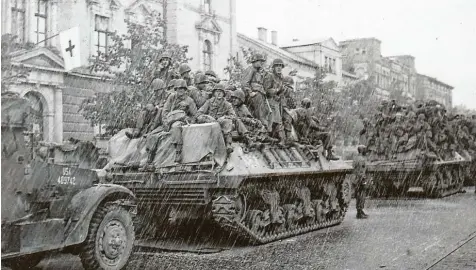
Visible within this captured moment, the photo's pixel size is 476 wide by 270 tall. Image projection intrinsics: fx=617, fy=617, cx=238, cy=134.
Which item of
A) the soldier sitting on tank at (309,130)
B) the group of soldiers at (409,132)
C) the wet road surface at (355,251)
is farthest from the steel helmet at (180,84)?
the group of soldiers at (409,132)

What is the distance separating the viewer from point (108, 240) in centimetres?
641

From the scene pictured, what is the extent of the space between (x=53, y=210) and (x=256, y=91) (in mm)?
4986

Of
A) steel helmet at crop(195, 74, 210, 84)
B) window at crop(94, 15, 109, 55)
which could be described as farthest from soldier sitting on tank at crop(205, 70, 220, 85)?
window at crop(94, 15, 109, 55)

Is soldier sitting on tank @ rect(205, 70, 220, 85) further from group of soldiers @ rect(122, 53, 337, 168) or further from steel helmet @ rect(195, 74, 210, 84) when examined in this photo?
steel helmet @ rect(195, 74, 210, 84)

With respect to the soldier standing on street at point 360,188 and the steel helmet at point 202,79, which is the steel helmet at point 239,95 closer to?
the steel helmet at point 202,79

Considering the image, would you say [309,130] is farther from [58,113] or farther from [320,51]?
[320,51]

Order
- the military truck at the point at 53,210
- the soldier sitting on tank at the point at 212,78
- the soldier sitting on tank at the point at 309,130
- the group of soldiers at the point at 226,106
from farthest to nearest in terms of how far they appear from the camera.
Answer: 1. the soldier sitting on tank at the point at 309,130
2. the soldier sitting on tank at the point at 212,78
3. the group of soldiers at the point at 226,106
4. the military truck at the point at 53,210

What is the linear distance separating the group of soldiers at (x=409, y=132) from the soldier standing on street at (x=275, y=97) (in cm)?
693

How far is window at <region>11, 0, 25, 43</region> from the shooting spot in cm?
1477

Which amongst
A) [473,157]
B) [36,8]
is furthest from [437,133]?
[36,8]

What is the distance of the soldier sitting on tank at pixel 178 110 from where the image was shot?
8906 mm

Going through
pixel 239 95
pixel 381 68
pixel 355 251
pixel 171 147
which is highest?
pixel 381 68

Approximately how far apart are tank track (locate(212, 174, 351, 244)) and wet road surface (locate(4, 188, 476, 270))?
0.20 m

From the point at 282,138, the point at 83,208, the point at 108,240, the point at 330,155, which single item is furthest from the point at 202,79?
the point at 83,208
